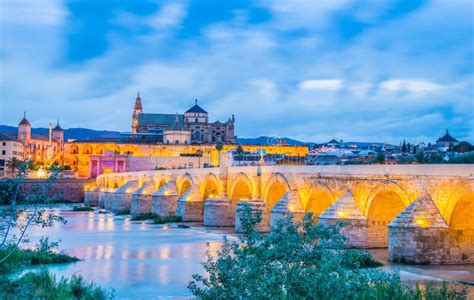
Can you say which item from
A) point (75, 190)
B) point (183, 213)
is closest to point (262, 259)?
point (183, 213)

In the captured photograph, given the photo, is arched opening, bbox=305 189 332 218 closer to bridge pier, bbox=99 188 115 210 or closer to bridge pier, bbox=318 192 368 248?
bridge pier, bbox=318 192 368 248

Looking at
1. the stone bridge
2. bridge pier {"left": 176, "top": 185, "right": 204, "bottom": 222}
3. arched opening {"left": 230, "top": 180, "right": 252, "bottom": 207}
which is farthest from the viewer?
bridge pier {"left": 176, "top": 185, "right": 204, "bottom": 222}

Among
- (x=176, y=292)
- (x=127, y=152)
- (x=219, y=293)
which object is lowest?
(x=176, y=292)

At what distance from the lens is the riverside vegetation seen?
869 centimetres

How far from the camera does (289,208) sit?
22641 mm

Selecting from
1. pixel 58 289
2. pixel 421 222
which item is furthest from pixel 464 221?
pixel 58 289

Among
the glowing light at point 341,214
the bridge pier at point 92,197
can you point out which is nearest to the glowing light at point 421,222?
the glowing light at point 341,214

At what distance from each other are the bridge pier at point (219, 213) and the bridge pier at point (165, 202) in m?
6.35

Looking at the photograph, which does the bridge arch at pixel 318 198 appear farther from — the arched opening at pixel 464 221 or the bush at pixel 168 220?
the bush at pixel 168 220

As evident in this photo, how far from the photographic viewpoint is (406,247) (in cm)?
1645

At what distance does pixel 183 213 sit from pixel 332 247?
2425cm

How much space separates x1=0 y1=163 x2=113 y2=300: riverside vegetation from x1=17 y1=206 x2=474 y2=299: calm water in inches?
45.0

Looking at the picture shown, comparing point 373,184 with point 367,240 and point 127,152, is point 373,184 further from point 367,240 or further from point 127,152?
point 127,152

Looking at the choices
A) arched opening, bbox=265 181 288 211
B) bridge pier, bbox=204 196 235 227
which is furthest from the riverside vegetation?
bridge pier, bbox=204 196 235 227
